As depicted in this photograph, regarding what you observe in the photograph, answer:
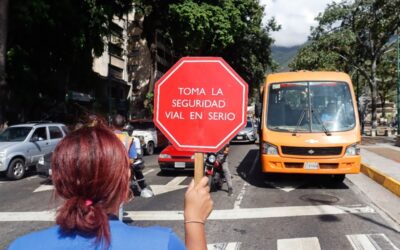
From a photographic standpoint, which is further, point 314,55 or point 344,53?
point 344,53

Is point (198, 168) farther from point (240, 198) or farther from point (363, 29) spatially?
point (363, 29)

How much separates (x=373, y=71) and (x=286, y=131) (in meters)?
26.3

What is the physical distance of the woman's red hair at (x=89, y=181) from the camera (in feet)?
5.11

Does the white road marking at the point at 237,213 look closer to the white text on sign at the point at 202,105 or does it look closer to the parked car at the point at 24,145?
the white text on sign at the point at 202,105

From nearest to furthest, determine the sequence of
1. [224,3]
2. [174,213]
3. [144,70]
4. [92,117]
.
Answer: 1. [92,117]
2. [174,213]
3. [224,3]
4. [144,70]

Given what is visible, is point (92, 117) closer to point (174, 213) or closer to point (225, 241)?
point (225, 241)

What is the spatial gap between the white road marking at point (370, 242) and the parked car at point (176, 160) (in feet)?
22.4

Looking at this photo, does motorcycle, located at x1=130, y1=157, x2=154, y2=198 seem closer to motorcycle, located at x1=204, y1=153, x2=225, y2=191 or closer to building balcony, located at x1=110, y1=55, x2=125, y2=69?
motorcycle, located at x1=204, y1=153, x2=225, y2=191

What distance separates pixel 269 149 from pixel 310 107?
1521 millimetres

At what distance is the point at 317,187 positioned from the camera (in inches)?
418

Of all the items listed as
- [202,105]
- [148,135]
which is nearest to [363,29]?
[148,135]

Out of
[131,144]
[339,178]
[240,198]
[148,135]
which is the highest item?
[131,144]

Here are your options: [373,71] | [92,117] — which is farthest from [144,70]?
[92,117]

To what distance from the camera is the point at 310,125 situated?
1061 centimetres
